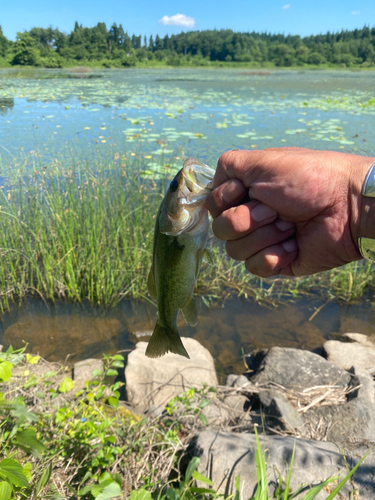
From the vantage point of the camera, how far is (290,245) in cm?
180

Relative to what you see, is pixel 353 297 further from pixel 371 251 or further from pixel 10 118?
pixel 10 118

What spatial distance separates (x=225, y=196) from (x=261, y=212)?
201mm

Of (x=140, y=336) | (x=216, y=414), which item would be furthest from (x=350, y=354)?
(x=140, y=336)

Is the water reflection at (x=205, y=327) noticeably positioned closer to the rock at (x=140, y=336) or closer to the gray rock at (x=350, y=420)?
the rock at (x=140, y=336)

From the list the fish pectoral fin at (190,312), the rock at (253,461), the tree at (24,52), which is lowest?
the rock at (253,461)

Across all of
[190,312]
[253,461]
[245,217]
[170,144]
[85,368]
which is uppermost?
[245,217]

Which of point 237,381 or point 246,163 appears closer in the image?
point 246,163

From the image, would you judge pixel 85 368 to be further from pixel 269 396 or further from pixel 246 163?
pixel 246 163

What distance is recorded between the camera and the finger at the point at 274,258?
5.78ft

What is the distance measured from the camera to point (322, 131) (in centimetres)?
1041

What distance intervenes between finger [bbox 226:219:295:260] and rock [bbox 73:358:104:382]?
9.40ft

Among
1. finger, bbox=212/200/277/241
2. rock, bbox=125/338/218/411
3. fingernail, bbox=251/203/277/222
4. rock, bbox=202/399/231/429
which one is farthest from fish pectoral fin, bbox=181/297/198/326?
rock, bbox=125/338/218/411

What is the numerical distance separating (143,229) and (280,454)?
12.8 ft

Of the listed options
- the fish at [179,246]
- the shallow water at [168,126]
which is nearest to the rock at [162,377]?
the fish at [179,246]
